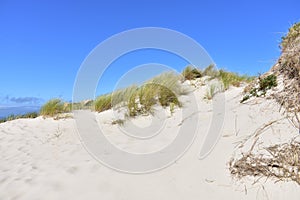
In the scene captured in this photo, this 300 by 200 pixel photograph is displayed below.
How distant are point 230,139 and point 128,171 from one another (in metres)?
1.32

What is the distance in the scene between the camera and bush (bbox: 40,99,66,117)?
23.8ft

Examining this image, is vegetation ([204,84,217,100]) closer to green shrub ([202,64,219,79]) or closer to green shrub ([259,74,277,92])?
green shrub ([259,74,277,92])

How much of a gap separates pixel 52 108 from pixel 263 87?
5159 mm

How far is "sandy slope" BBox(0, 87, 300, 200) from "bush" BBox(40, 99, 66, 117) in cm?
234

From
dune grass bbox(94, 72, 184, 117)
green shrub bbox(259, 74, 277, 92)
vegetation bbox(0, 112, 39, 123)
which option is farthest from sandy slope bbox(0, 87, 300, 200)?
vegetation bbox(0, 112, 39, 123)

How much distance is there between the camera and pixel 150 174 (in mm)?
3109

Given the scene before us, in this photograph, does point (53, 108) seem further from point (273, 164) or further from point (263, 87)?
point (273, 164)

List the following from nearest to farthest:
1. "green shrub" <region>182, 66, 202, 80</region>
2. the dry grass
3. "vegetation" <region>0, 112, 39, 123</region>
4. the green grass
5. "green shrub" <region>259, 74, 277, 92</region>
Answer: the dry grass → "green shrub" <region>259, 74, 277, 92</region> → the green grass → "vegetation" <region>0, 112, 39, 123</region> → "green shrub" <region>182, 66, 202, 80</region>

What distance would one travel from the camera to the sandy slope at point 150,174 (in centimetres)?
259

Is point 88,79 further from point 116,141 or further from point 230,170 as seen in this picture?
point 230,170

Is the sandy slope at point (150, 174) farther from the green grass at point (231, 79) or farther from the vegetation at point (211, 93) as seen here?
the green grass at point (231, 79)

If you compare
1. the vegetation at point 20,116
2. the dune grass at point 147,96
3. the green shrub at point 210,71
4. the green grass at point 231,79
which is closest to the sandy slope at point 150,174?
the dune grass at point 147,96

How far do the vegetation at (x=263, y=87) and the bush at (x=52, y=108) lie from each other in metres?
4.80

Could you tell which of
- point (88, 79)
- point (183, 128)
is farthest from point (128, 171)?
point (88, 79)
